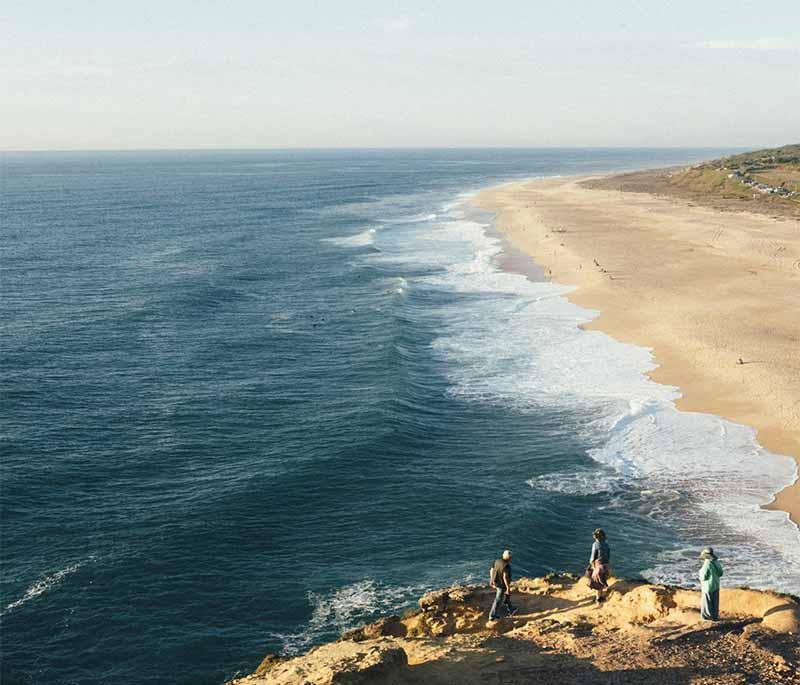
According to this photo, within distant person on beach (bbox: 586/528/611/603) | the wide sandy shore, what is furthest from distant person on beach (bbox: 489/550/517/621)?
the wide sandy shore

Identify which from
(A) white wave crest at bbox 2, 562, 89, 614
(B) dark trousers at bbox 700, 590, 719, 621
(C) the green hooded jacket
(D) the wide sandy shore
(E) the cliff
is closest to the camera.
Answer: (E) the cliff

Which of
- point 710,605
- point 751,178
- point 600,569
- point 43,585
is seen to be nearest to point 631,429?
point 600,569

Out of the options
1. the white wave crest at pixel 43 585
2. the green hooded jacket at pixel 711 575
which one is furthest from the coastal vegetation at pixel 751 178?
the white wave crest at pixel 43 585

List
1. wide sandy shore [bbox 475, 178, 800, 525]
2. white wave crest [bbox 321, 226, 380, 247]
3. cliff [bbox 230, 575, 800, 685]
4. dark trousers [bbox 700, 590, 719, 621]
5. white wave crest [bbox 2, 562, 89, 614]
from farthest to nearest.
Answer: white wave crest [bbox 321, 226, 380, 247], wide sandy shore [bbox 475, 178, 800, 525], white wave crest [bbox 2, 562, 89, 614], dark trousers [bbox 700, 590, 719, 621], cliff [bbox 230, 575, 800, 685]

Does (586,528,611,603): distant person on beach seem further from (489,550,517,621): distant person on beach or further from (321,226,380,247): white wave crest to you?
(321,226,380,247): white wave crest

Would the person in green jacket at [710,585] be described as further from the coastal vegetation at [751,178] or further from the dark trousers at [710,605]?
the coastal vegetation at [751,178]

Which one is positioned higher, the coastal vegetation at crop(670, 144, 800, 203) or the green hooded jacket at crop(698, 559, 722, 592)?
A: the coastal vegetation at crop(670, 144, 800, 203)

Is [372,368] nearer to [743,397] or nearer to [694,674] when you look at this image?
[743,397]
